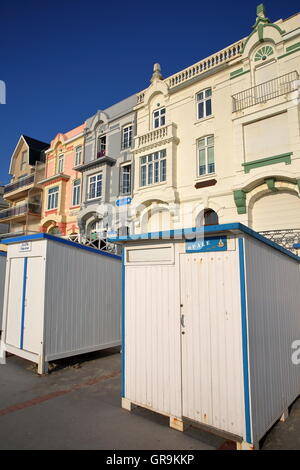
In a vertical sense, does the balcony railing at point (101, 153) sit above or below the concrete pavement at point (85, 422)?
above

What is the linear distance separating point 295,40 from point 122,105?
10992 millimetres

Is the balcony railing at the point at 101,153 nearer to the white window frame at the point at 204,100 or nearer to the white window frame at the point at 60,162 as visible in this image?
the white window frame at the point at 60,162

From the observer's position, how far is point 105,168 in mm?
19156

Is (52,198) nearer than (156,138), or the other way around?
(156,138)

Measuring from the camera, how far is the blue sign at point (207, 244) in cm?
388

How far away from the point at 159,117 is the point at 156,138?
5.72 ft

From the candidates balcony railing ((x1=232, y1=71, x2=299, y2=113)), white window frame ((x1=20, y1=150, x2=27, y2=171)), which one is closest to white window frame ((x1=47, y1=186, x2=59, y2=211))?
white window frame ((x1=20, y1=150, x2=27, y2=171))

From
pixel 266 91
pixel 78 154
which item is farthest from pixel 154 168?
pixel 78 154

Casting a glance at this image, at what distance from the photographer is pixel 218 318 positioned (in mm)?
3787

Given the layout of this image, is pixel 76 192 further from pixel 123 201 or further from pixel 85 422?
pixel 85 422

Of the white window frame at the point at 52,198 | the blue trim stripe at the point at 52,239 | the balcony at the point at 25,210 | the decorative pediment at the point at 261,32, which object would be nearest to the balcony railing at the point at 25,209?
the balcony at the point at 25,210

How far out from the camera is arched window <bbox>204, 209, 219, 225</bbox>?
14484 mm

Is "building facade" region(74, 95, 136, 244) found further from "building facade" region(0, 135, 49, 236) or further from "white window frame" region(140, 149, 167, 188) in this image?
"building facade" region(0, 135, 49, 236)

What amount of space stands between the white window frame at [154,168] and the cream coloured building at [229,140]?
0.06 metres
